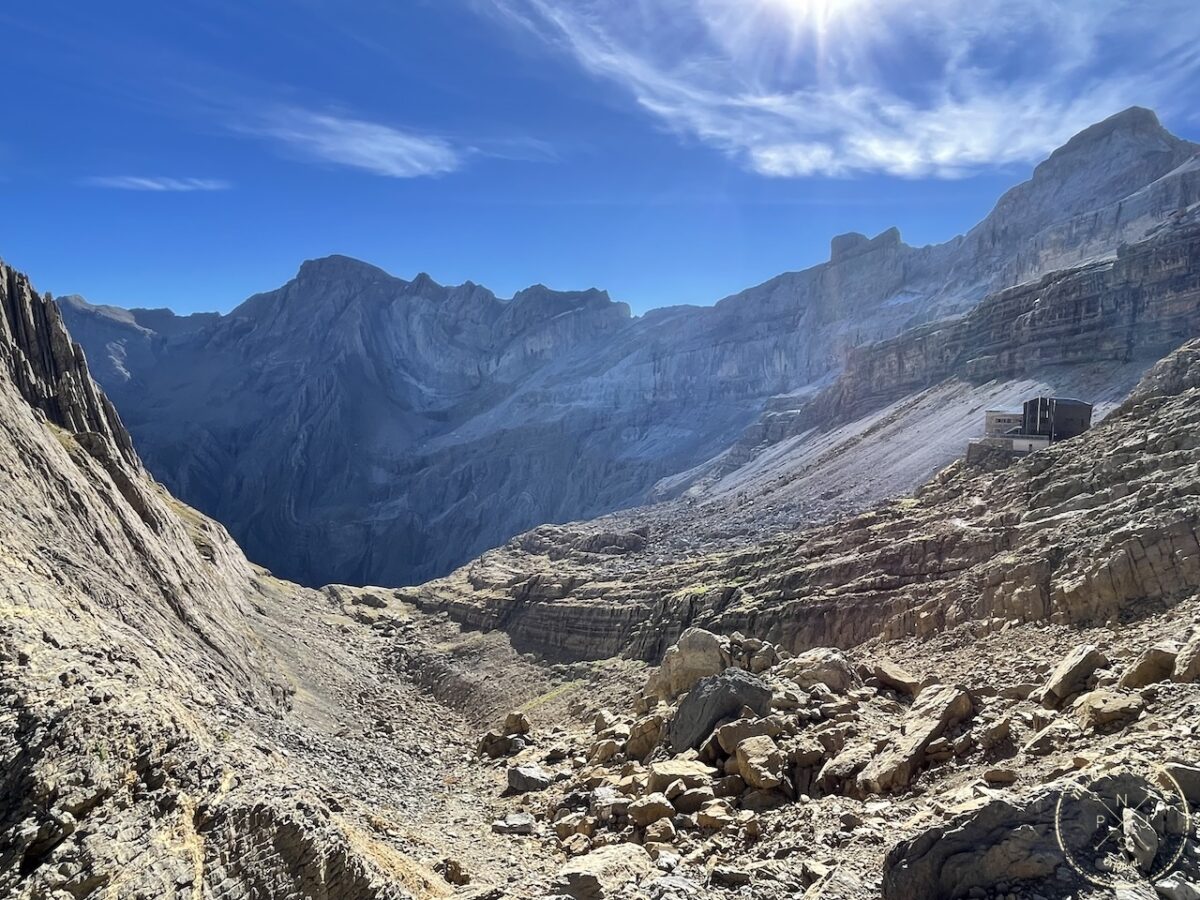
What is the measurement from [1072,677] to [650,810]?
8.73 m

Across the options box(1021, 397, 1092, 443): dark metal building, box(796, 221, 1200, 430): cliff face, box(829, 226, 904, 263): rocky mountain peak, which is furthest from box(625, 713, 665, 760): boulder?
box(829, 226, 904, 263): rocky mountain peak

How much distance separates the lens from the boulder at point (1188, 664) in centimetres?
1214

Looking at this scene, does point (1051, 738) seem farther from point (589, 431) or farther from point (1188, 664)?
point (589, 431)

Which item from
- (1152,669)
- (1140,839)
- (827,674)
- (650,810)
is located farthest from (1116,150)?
(1140,839)

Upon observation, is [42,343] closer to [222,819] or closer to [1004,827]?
[222,819]

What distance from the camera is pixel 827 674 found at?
21.2 meters

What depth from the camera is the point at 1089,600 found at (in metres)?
21.7

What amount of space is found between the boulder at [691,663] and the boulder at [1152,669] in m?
14.2

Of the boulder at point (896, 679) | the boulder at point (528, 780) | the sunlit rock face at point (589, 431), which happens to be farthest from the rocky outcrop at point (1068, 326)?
the boulder at point (528, 780)

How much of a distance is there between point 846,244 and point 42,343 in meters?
173

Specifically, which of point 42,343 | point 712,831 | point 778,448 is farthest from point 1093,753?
point 778,448

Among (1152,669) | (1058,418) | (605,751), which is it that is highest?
(1058,418)

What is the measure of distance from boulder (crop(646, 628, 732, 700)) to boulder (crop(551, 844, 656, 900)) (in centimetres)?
1247

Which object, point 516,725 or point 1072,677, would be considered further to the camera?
point 516,725
